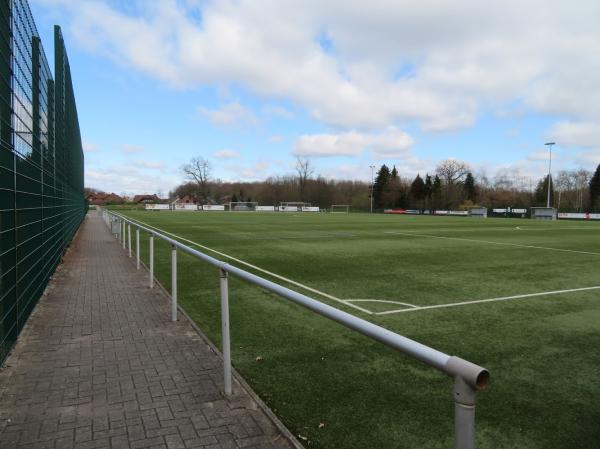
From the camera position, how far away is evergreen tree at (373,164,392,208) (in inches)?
4284

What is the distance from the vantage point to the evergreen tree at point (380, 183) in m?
109

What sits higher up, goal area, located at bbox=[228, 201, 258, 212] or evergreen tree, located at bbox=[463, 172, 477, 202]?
evergreen tree, located at bbox=[463, 172, 477, 202]

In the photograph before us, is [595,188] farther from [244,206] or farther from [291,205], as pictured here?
[244,206]

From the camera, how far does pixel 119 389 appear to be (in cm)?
384

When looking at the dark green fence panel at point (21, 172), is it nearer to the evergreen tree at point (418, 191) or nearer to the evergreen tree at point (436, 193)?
the evergreen tree at point (436, 193)

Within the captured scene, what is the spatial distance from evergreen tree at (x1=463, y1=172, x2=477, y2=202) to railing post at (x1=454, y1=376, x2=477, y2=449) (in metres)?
107

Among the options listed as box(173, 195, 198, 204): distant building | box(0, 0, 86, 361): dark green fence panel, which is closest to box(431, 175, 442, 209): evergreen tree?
box(173, 195, 198, 204): distant building

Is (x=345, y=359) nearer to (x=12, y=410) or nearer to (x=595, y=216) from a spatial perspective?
(x=12, y=410)

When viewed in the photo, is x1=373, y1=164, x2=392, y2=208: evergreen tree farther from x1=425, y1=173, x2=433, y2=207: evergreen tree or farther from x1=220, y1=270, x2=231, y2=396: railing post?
x1=220, y1=270, x2=231, y2=396: railing post

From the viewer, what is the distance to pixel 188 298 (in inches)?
306

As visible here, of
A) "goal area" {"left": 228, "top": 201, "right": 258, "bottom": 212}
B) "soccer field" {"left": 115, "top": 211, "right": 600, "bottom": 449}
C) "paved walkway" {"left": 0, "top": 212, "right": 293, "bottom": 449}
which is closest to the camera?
"paved walkway" {"left": 0, "top": 212, "right": 293, "bottom": 449}

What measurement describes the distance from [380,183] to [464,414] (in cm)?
11185

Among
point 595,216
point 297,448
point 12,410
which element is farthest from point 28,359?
point 595,216

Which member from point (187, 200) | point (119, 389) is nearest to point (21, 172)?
point (119, 389)
